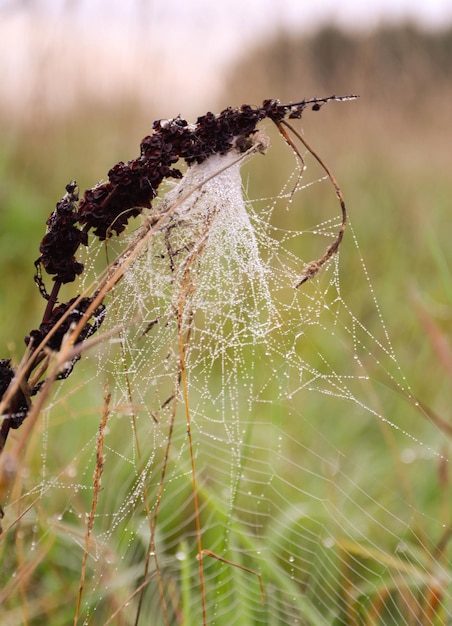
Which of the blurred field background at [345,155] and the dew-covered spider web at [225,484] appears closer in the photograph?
the dew-covered spider web at [225,484]

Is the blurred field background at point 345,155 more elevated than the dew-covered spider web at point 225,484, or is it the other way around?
the blurred field background at point 345,155

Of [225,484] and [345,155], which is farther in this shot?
[345,155]

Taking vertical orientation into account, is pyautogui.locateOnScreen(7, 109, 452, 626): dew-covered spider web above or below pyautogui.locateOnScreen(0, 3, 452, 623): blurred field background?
below

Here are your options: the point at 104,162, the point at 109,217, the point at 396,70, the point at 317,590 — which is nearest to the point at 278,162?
the point at 104,162

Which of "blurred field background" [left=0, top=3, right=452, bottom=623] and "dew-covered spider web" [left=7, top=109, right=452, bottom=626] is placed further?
"blurred field background" [left=0, top=3, right=452, bottom=623]
